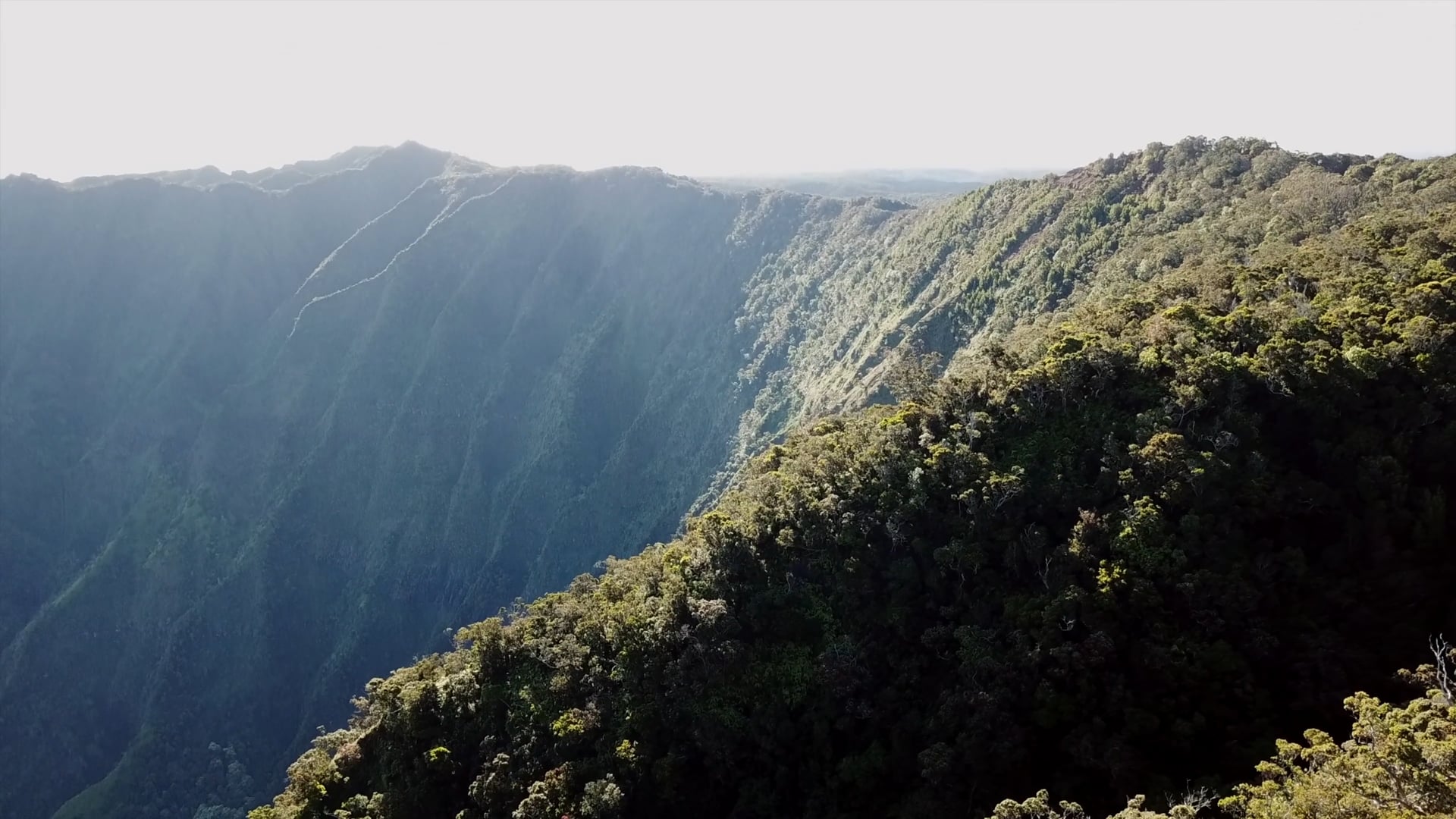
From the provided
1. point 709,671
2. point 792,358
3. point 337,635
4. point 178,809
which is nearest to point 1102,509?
point 709,671

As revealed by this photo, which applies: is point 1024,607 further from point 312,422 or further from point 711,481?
point 312,422

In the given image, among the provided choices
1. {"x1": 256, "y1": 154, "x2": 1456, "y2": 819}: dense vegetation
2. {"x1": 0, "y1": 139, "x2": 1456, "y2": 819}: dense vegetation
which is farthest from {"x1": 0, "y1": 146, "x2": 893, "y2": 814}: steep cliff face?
{"x1": 256, "y1": 154, "x2": 1456, "y2": 819}: dense vegetation

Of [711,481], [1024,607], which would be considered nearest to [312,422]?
[711,481]

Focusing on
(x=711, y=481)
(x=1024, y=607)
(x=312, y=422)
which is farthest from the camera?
(x=312, y=422)

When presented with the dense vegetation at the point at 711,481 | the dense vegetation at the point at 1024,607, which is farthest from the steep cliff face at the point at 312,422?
the dense vegetation at the point at 1024,607

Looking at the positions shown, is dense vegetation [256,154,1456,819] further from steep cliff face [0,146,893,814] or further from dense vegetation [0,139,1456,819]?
steep cliff face [0,146,893,814]
